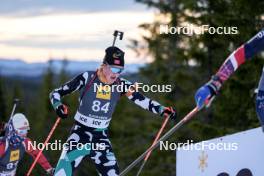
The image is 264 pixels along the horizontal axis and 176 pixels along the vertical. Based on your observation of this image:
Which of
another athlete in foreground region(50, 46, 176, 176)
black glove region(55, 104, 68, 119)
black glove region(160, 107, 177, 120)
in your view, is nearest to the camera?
black glove region(55, 104, 68, 119)

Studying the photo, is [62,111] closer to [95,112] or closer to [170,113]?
[95,112]

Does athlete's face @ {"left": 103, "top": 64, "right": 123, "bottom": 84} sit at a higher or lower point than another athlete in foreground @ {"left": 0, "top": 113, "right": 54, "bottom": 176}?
higher

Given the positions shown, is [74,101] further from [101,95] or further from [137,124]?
[101,95]

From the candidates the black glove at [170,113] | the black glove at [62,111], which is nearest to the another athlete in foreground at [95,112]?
the black glove at [170,113]

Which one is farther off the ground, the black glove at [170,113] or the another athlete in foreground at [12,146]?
the black glove at [170,113]

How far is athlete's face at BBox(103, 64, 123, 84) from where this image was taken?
22.2ft

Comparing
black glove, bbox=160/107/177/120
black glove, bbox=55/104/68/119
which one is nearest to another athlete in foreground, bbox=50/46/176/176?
black glove, bbox=160/107/177/120

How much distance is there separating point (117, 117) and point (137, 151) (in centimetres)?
1222

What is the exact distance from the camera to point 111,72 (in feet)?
22.2

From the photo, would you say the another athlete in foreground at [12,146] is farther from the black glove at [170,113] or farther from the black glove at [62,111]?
the black glove at [170,113]

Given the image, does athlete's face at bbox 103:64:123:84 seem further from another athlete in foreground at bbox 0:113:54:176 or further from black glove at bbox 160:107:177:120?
another athlete in foreground at bbox 0:113:54:176

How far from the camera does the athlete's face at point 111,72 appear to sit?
6758 millimetres

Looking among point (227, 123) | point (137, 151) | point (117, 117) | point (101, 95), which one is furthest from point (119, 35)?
point (117, 117)

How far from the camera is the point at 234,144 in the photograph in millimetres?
5355
